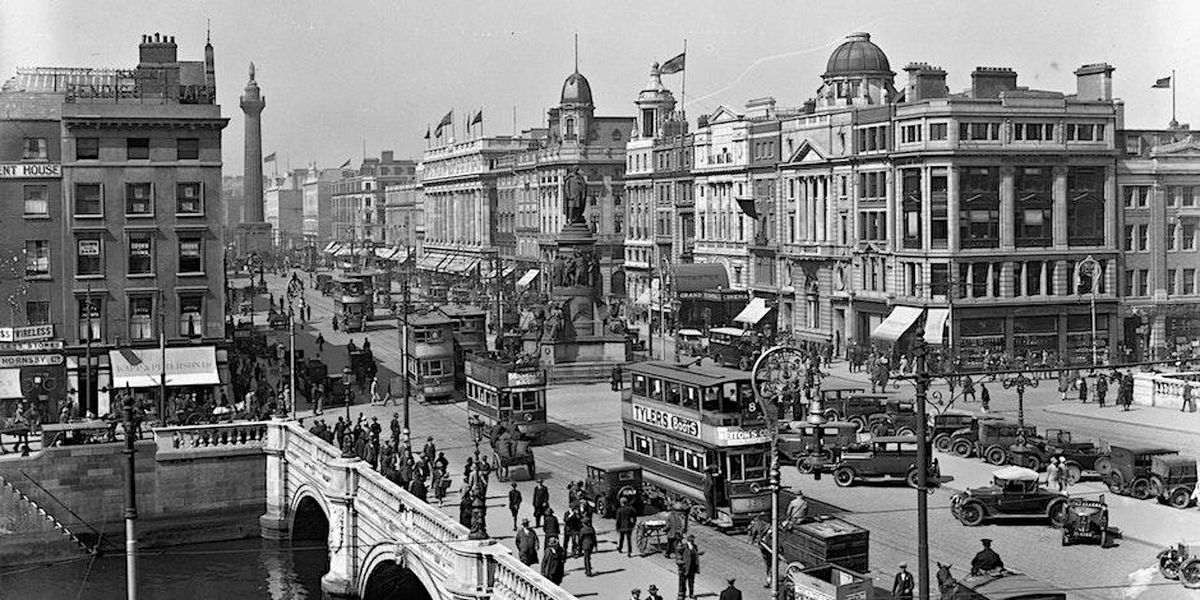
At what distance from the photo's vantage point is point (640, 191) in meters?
122

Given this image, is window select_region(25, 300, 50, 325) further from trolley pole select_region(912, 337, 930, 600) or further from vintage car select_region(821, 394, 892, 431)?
trolley pole select_region(912, 337, 930, 600)

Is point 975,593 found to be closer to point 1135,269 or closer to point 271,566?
point 271,566

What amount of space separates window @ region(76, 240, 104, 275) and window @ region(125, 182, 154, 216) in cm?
204

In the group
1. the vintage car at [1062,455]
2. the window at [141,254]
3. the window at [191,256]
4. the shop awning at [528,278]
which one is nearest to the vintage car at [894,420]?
the vintage car at [1062,455]

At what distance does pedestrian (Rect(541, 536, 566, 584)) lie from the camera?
29797 mm

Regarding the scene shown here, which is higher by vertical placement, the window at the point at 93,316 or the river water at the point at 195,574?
the window at the point at 93,316

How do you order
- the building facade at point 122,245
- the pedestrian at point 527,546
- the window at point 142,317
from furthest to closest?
the window at point 142,317 → the building facade at point 122,245 → the pedestrian at point 527,546

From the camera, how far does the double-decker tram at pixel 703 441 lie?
36.8m

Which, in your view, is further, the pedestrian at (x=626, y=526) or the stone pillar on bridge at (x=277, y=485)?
the stone pillar on bridge at (x=277, y=485)

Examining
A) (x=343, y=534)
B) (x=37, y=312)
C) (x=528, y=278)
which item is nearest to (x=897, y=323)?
(x=343, y=534)

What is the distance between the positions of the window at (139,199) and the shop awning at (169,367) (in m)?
6.09

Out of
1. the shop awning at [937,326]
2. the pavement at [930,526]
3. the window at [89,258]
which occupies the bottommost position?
the pavement at [930,526]

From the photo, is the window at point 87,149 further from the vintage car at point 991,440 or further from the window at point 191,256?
the vintage car at point 991,440

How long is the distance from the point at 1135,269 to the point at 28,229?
5830 cm
